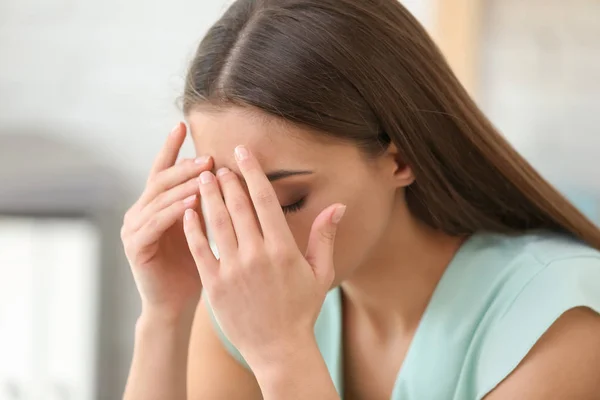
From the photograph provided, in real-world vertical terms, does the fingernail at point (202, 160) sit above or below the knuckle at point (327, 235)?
above

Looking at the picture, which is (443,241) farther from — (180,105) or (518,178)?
(180,105)

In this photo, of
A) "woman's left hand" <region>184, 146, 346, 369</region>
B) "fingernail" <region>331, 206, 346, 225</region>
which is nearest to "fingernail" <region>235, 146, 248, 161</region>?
"woman's left hand" <region>184, 146, 346, 369</region>

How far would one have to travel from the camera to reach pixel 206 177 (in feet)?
2.35

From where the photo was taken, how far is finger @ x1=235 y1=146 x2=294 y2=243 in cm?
68

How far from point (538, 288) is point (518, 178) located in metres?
0.14

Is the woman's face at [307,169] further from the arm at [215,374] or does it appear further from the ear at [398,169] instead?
the arm at [215,374]

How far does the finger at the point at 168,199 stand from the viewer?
2.52 feet

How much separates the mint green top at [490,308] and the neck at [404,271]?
0.08ft

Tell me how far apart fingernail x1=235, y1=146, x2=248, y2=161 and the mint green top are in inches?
12.7

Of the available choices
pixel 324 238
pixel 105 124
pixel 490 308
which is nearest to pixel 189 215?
pixel 324 238

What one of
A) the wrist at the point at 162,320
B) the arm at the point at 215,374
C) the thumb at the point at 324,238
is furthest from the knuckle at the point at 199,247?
the arm at the point at 215,374

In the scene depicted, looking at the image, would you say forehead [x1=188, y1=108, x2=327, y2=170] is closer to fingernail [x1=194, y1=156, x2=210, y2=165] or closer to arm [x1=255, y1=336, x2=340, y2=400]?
fingernail [x1=194, y1=156, x2=210, y2=165]

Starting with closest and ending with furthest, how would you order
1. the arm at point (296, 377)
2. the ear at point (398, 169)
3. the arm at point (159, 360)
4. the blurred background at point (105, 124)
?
the arm at point (296, 377), the ear at point (398, 169), the arm at point (159, 360), the blurred background at point (105, 124)

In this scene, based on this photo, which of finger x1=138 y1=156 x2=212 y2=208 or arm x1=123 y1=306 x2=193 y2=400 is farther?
arm x1=123 y1=306 x2=193 y2=400
